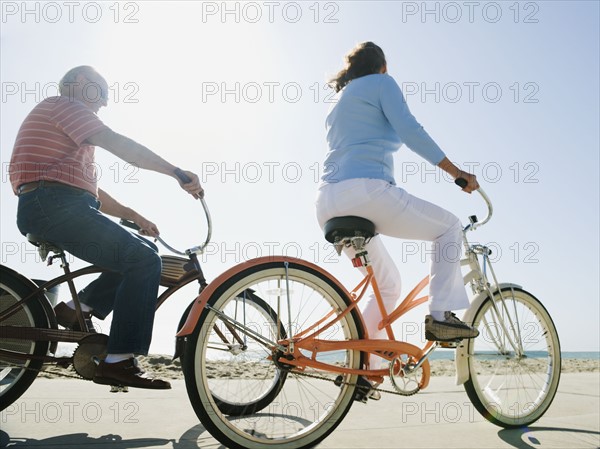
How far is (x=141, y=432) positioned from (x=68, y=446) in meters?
0.44

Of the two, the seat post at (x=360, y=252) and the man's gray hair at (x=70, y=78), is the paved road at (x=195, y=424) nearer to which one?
the seat post at (x=360, y=252)

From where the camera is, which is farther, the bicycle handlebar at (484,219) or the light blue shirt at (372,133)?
the bicycle handlebar at (484,219)

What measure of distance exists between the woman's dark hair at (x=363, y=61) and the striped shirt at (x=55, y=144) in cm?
146

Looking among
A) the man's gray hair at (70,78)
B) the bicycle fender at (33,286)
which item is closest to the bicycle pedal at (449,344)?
the bicycle fender at (33,286)

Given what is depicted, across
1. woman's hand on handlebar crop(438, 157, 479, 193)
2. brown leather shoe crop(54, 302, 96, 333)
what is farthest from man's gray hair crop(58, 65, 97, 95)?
woman's hand on handlebar crop(438, 157, 479, 193)

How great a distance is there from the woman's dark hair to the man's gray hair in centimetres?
150

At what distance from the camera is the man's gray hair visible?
10.5 feet

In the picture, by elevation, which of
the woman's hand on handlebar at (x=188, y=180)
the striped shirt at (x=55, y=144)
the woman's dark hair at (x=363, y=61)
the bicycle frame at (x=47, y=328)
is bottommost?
the bicycle frame at (x=47, y=328)

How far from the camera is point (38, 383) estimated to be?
183 inches

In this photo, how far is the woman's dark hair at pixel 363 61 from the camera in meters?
3.37

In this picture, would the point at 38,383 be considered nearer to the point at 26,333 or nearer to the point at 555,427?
the point at 26,333

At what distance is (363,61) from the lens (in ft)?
11.1

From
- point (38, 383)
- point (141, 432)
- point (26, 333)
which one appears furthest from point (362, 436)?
point (38, 383)

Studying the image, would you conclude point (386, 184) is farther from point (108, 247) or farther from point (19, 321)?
point (19, 321)
